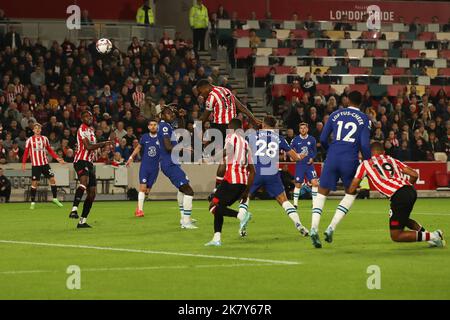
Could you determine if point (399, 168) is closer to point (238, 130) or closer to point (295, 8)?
point (238, 130)

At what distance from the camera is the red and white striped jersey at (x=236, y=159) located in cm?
1741

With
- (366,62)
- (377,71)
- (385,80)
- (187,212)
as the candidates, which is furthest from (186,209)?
(366,62)

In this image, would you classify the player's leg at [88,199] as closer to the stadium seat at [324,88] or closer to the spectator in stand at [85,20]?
the spectator in stand at [85,20]

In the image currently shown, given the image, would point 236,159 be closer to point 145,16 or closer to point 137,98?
point 137,98

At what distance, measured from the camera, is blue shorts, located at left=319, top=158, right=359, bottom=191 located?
17.3 meters

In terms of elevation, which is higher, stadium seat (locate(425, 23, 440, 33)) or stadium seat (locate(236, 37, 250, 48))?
stadium seat (locate(425, 23, 440, 33))

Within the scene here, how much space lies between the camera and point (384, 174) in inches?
647

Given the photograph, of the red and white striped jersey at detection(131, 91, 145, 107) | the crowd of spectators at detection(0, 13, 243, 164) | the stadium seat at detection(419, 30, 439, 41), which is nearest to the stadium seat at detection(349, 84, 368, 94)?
the crowd of spectators at detection(0, 13, 243, 164)

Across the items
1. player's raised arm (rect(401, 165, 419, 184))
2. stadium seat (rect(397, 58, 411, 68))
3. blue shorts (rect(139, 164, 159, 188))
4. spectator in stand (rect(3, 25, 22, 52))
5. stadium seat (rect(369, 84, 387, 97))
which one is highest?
spectator in stand (rect(3, 25, 22, 52))

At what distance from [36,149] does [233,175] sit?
14233 mm

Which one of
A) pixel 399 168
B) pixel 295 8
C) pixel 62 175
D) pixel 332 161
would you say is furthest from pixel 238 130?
pixel 295 8

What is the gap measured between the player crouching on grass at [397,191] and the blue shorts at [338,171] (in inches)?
26.5

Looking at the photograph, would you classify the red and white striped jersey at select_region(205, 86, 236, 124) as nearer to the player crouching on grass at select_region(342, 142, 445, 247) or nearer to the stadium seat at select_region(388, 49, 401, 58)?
the player crouching on grass at select_region(342, 142, 445, 247)

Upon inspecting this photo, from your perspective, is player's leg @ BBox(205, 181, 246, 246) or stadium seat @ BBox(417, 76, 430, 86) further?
stadium seat @ BBox(417, 76, 430, 86)
